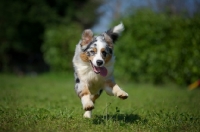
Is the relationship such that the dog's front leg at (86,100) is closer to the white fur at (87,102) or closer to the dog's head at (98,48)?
the white fur at (87,102)

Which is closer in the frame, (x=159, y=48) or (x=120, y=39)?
(x=159, y=48)

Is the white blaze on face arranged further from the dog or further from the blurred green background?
the blurred green background

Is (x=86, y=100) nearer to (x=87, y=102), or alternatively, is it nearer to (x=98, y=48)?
(x=87, y=102)

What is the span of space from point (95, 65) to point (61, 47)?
16.2m

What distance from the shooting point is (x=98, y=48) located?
6.20 meters

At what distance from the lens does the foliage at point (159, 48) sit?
47.8ft

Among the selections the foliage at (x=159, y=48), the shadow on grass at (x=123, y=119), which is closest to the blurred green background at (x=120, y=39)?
the foliage at (x=159, y=48)

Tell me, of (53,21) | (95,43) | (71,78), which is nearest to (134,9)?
(71,78)

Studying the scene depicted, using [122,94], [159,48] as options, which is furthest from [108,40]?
[159,48]

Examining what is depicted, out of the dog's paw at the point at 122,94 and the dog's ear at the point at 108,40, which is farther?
the dog's ear at the point at 108,40

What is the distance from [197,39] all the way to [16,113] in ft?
32.0

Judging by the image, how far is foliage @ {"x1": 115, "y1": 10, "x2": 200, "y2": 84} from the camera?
14.6 metres

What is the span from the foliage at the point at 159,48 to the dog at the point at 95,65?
839 cm

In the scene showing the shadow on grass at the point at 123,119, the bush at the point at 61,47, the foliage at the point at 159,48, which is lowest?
the shadow on grass at the point at 123,119
